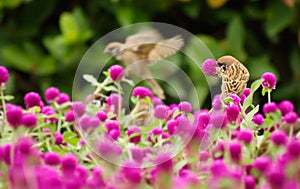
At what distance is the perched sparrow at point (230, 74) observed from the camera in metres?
0.94

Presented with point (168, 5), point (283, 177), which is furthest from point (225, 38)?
point (283, 177)

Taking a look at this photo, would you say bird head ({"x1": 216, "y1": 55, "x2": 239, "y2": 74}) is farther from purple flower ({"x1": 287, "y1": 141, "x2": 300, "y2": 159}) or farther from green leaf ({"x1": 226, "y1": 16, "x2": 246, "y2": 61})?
green leaf ({"x1": 226, "y1": 16, "x2": 246, "y2": 61})

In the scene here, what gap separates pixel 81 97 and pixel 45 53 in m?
2.12

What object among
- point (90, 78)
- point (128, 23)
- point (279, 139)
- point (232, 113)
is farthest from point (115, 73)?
point (128, 23)

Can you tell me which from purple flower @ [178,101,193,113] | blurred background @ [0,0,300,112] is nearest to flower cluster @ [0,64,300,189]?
purple flower @ [178,101,193,113]

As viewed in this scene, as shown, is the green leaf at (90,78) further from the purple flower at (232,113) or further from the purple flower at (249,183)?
the purple flower at (249,183)

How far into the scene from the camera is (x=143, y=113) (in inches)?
43.0

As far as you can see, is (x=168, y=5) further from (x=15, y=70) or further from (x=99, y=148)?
(x=99, y=148)

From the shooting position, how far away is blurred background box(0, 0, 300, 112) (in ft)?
9.35

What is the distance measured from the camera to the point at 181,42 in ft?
3.34

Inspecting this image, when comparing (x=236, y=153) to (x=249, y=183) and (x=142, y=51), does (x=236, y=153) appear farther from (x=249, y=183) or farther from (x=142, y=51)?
(x=142, y=51)

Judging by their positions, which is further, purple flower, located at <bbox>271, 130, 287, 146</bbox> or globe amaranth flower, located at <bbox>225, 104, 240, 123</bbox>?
globe amaranth flower, located at <bbox>225, 104, 240, 123</bbox>

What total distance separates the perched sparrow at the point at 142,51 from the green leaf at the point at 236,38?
1697mm

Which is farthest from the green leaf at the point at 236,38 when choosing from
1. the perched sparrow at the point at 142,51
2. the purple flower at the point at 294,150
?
the purple flower at the point at 294,150
